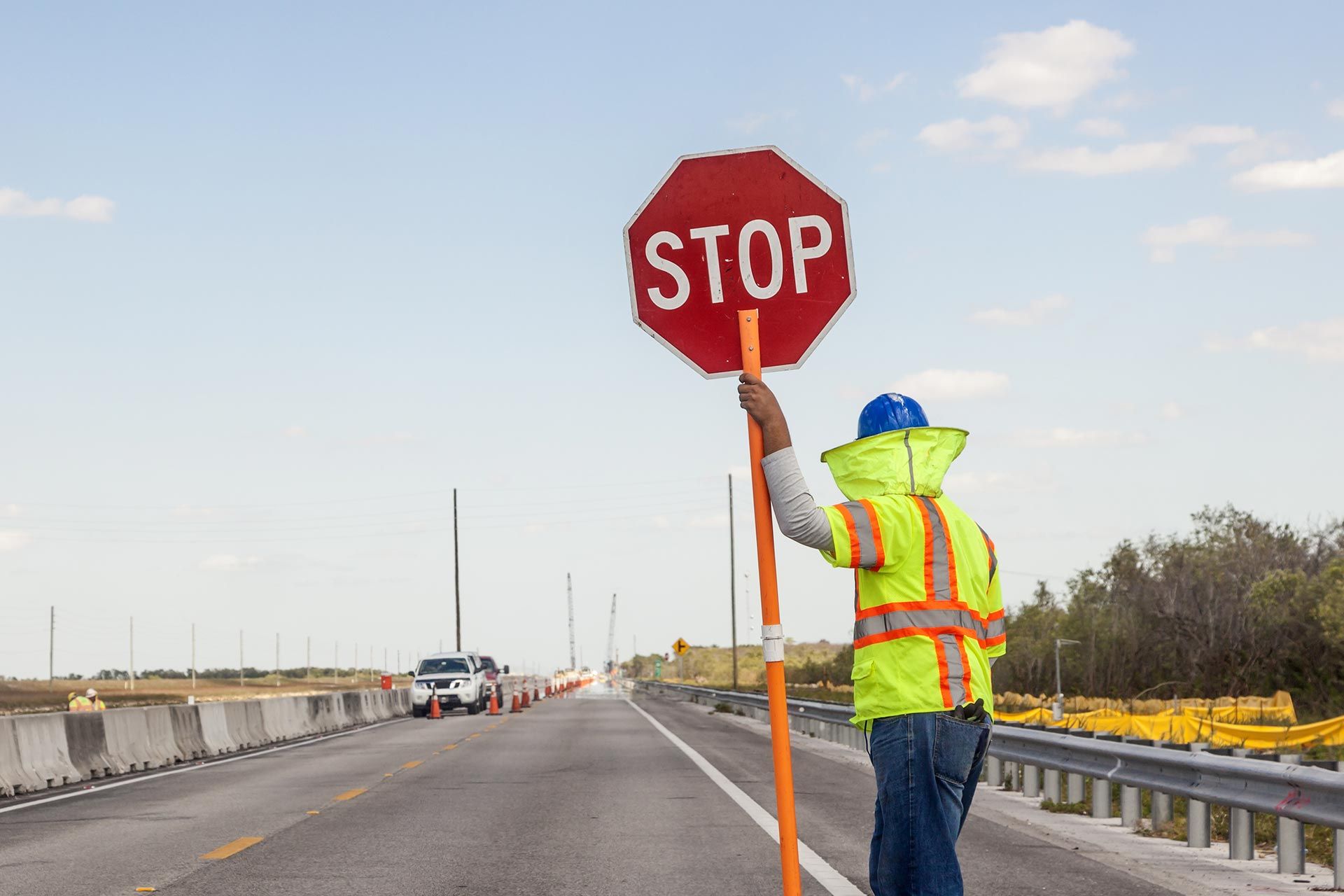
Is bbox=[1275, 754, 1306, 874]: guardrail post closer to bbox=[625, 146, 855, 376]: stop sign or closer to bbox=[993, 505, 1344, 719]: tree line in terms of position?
bbox=[625, 146, 855, 376]: stop sign

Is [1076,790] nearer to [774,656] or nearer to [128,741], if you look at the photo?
[774,656]

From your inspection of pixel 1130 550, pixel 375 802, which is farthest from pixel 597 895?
pixel 1130 550

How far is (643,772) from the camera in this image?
1822 centimetres

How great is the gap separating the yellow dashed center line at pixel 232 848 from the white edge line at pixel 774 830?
12.5 feet

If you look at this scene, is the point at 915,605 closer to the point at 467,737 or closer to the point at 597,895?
the point at 597,895

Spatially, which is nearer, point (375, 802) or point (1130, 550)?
point (375, 802)

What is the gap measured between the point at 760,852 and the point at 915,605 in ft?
21.7

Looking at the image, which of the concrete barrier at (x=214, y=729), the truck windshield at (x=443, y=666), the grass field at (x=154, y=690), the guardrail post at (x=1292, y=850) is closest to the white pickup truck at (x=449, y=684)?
the truck windshield at (x=443, y=666)

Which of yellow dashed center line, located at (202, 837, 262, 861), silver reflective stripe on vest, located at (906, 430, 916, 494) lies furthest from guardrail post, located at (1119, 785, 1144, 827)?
silver reflective stripe on vest, located at (906, 430, 916, 494)

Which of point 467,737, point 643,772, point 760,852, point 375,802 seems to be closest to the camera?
point 760,852

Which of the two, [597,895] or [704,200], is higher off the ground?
[704,200]

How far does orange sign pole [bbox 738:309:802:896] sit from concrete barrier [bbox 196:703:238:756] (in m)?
21.7

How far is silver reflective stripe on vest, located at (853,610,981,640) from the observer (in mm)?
4586

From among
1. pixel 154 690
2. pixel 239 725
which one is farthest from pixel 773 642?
pixel 154 690
